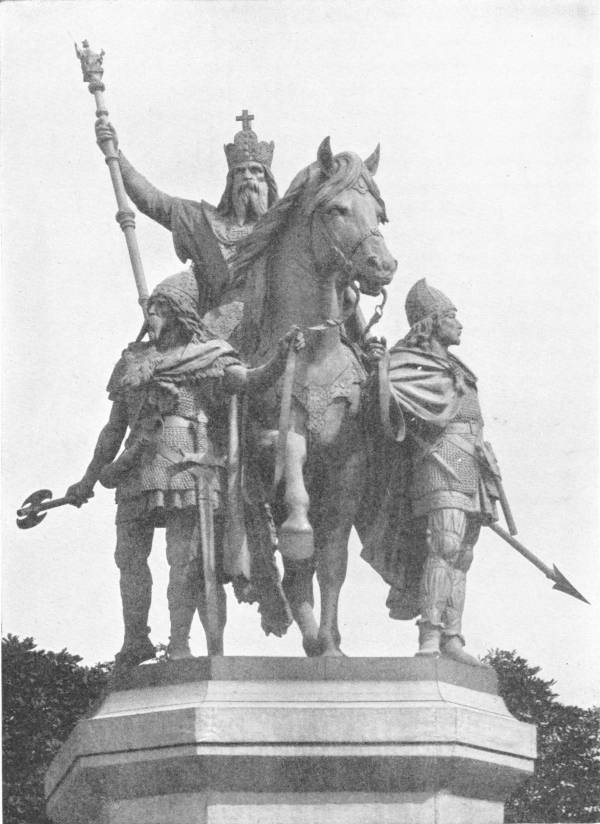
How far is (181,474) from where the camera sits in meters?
15.9

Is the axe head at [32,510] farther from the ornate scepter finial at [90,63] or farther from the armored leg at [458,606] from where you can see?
the ornate scepter finial at [90,63]

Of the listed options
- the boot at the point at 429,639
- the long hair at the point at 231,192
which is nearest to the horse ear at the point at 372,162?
the long hair at the point at 231,192

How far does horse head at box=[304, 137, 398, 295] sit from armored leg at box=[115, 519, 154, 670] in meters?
2.27

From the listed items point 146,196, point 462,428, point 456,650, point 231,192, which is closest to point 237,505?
point 462,428

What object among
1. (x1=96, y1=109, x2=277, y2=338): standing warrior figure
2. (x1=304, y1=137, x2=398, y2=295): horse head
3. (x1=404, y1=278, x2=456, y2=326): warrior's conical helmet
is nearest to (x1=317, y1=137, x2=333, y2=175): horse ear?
(x1=304, y1=137, x2=398, y2=295): horse head

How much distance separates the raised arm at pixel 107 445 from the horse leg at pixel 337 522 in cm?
158

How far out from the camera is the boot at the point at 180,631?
15.7 metres

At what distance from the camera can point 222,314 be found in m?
16.6

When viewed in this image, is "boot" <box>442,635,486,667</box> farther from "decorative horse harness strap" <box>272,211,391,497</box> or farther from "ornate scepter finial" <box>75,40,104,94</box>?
"ornate scepter finial" <box>75,40,104,94</box>

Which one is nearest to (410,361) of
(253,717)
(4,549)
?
(253,717)

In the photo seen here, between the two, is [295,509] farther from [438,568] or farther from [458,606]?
[458,606]

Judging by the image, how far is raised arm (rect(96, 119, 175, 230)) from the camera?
59.5 ft

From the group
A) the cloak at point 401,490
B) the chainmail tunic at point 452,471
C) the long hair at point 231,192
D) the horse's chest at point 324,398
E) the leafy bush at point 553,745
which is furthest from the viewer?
the leafy bush at point 553,745

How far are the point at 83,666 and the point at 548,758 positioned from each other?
6.05 meters
